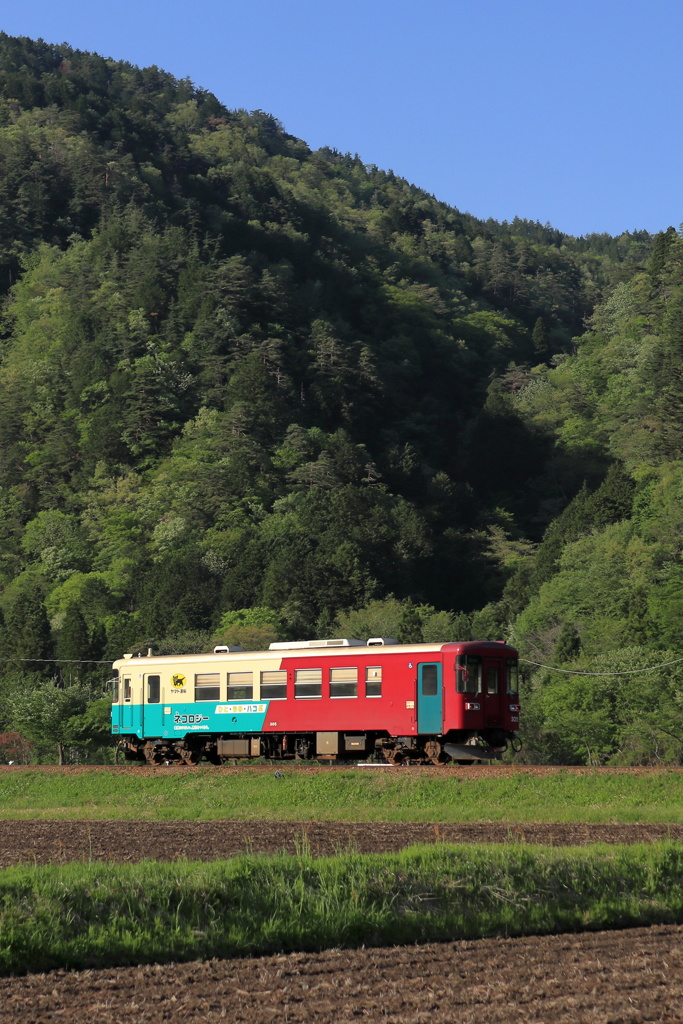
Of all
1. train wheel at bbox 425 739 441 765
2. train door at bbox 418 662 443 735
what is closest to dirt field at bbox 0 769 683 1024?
train door at bbox 418 662 443 735

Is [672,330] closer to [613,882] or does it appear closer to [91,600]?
[91,600]

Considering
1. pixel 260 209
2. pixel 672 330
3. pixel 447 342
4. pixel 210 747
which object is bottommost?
pixel 210 747

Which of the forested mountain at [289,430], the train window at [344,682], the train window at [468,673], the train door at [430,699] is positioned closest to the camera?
the train window at [468,673]

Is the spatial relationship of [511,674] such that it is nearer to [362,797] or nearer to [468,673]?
[468,673]

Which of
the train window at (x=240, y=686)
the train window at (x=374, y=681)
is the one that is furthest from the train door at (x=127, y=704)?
the train window at (x=374, y=681)

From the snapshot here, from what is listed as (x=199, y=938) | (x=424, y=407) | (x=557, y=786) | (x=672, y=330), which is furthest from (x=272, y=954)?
(x=424, y=407)

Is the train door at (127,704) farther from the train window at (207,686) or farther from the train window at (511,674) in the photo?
the train window at (511,674)

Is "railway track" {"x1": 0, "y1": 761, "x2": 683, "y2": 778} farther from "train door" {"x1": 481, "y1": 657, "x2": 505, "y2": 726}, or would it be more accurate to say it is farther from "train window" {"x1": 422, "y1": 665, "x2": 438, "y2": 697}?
"train door" {"x1": 481, "y1": 657, "x2": 505, "y2": 726}

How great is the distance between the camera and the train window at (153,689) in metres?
36.8

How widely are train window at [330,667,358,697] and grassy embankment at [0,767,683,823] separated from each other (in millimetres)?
3165

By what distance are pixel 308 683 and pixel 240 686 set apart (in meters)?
2.34

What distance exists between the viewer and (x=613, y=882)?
44.7 ft

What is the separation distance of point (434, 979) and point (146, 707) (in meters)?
27.9

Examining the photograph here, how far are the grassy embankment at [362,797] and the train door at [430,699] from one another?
8.07ft
